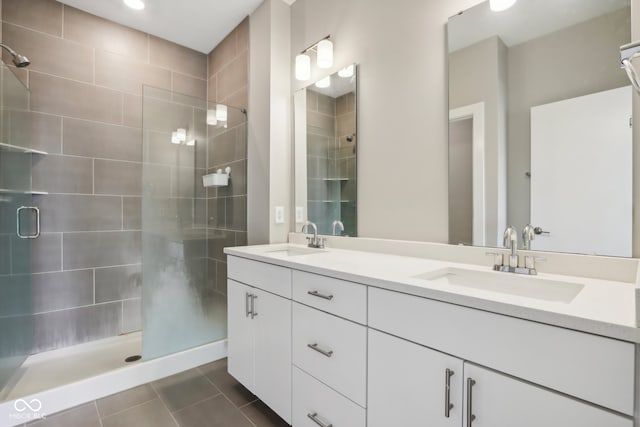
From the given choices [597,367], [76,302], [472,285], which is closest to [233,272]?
[472,285]

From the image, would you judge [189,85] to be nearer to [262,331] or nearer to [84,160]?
[84,160]

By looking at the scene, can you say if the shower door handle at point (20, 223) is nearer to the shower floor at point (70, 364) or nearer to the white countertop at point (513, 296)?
the shower floor at point (70, 364)

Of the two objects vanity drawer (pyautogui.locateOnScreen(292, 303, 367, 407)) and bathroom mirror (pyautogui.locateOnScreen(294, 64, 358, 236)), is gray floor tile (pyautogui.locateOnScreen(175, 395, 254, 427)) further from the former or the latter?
bathroom mirror (pyautogui.locateOnScreen(294, 64, 358, 236))

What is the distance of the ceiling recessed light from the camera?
2146mm

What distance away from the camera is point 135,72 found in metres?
2.53

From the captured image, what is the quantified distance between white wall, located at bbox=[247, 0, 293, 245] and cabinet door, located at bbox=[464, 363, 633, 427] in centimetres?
158

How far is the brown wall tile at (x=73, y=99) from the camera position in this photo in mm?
2135

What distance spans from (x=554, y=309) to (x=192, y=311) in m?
2.11

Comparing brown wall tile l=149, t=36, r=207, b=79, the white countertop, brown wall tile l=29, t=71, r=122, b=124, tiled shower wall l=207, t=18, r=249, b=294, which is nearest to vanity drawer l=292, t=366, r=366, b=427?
the white countertop

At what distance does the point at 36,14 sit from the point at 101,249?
1728mm

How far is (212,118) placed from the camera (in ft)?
7.38

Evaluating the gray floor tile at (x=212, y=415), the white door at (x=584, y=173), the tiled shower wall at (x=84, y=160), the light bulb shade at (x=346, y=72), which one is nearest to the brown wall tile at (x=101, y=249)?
the tiled shower wall at (x=84, y=160)

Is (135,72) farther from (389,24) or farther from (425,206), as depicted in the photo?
(425,206)

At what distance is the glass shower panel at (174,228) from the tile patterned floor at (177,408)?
260 mm
